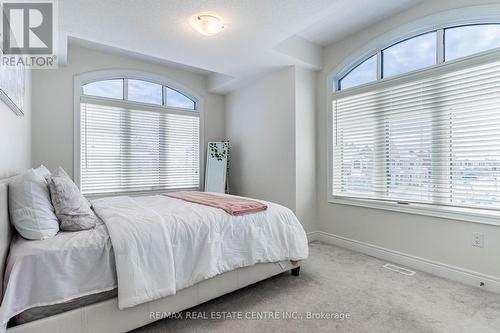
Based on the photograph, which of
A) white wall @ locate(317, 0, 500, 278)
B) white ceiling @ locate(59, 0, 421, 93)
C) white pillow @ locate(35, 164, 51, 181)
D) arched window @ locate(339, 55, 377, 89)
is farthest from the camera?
arched window @ locate(339, 55, 377, 89)

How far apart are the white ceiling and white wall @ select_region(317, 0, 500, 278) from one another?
18 cm

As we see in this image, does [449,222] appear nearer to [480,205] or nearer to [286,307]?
[480,205]

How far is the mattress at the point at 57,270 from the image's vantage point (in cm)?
129

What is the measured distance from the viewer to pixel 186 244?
1830mm

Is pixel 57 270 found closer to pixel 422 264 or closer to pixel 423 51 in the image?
pixel 422 264

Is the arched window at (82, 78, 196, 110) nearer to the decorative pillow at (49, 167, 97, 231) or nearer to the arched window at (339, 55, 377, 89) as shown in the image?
the decorative pillow at (49, 167, 97, 231)

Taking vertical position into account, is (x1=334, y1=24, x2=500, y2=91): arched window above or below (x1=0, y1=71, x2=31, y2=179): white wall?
above

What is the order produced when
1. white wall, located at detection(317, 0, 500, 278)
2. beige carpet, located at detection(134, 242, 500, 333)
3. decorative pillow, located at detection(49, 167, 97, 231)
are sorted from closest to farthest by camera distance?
decorative pillow, located at detection(49, 167, 97, 231) → beige carpet, located at detection(134, 242, 500, 333) → white wall, located at detection(317, 0, 500, 278)

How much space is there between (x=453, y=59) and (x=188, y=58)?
10.1ft

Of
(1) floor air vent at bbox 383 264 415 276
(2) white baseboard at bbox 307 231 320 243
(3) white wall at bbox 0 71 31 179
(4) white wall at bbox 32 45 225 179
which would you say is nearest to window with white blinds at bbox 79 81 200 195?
(4) white wall at bbox 32 45 225 179

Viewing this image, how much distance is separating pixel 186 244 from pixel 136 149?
289cm

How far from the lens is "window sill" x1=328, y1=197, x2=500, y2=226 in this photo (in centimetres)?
232

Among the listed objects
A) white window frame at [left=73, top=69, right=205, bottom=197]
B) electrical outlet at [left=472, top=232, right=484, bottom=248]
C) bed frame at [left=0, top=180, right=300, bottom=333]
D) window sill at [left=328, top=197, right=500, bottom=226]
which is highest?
white window frame at [left=73, top=69, right=205, bottom=197]

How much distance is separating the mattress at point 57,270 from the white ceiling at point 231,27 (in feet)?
6.72
